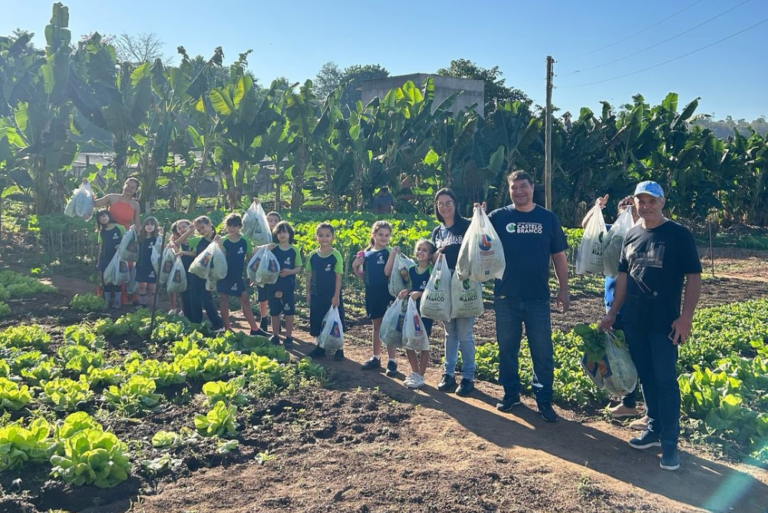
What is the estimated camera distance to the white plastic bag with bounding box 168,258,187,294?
27.3ft

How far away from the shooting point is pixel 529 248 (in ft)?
17.2

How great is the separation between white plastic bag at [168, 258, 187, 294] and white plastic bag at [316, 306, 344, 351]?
2409 mm

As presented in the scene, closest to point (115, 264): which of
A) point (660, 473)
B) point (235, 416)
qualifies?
point (235, 416)

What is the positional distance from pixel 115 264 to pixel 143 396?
4604 millimetres

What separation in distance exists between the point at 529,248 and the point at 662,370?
1.38 m

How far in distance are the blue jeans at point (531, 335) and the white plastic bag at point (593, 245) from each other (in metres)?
0.88

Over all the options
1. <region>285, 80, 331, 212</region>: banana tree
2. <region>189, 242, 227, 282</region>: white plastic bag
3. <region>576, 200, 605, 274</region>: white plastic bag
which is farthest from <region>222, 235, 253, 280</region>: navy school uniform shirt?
<region>285, 80, 331, 212</region>: banana tree

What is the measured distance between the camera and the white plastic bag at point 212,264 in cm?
771

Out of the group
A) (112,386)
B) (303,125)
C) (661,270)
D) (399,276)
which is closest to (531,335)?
(661,270)

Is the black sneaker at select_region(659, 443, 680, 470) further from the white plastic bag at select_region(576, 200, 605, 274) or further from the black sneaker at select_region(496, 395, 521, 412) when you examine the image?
the white plastic bag at select_region(576, 200, 605, 274)

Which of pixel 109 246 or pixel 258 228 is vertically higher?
pixel 258 228

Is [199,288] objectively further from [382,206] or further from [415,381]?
[382,206]

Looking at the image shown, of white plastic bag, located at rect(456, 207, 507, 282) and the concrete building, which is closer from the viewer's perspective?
white plastic bag, located at rect(456, 207, 507, 282)

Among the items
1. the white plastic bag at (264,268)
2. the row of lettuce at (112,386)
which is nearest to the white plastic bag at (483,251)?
the row of lettuce at (112,386)
